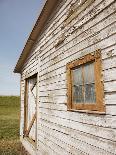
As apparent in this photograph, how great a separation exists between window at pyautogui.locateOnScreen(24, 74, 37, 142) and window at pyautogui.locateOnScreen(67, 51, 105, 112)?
423 cm

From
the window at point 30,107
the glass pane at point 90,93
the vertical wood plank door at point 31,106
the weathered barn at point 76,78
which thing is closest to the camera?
the weathered barn at point 76,78

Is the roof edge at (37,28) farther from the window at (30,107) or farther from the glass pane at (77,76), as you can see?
the glass pane at (77,76)

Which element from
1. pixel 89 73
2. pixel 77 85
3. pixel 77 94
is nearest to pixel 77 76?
pixel 77 85

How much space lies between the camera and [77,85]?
5.16m

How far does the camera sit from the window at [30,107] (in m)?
9.58

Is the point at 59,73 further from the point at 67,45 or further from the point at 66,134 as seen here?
the point at 66,134

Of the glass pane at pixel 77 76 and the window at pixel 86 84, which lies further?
the glass pane at pixel 77 76

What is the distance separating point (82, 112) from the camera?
4730 millimetres

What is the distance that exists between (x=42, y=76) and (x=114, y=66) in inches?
172

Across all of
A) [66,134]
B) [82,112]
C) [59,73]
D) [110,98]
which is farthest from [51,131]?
[110,98]

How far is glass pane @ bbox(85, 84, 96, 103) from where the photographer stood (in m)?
4.47

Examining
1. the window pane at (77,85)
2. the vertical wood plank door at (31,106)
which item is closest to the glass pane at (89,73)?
the window pane at (77,85)

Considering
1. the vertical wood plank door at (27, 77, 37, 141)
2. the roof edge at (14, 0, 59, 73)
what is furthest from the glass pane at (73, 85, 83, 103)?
the vertical wood plank door at (27, 77, 37, 141)

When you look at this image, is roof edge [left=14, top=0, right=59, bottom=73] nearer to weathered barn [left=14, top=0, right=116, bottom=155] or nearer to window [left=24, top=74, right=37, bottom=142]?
weathered barn [left=14, top=0, right=116, bottom=155]
